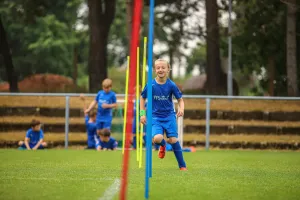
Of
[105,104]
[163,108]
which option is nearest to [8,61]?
[105,104]

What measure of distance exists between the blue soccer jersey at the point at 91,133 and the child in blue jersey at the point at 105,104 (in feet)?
3.49

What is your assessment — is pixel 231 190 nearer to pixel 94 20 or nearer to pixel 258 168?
pixel 258 168

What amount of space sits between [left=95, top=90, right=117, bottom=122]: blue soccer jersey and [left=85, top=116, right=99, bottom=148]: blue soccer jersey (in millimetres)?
1138

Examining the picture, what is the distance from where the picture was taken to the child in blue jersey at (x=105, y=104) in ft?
68.1

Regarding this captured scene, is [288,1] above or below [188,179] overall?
above

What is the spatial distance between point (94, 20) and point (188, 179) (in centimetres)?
2023

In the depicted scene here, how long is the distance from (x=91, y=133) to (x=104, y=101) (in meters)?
2.11

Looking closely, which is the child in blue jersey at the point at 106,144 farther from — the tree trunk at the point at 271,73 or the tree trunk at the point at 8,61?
the tree trunk at the point at 271,73

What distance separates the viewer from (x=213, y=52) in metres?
31.2

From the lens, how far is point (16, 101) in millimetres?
24297

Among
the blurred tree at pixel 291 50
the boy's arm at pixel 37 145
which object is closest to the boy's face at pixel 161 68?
the boy's arm at pixel 37 145

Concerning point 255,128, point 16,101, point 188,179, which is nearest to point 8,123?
point 16,101

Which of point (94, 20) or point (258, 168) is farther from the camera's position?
point (94, 20)

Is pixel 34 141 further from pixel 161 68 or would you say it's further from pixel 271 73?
pixel 271 73
